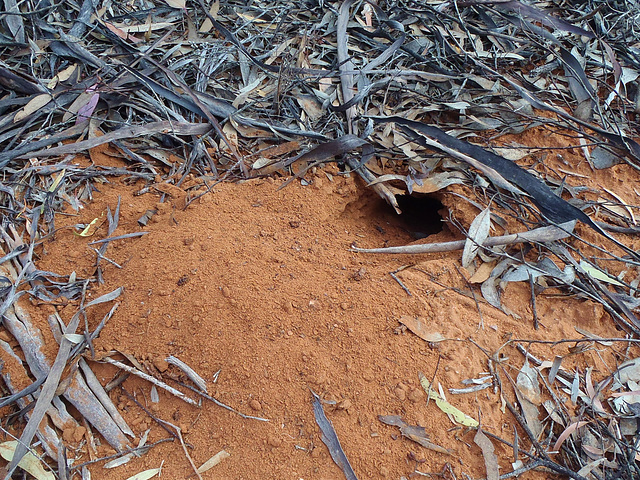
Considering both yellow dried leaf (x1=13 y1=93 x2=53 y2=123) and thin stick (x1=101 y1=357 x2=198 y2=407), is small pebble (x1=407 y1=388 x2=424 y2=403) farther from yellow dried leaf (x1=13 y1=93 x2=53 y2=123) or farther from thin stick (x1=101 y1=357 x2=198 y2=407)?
yellow dried leaf (x1=13 y1=93 x2=53 y2=123)

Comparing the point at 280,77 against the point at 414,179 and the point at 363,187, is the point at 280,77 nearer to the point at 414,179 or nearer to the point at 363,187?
the point at 363,187

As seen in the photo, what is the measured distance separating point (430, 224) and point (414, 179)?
46 cm

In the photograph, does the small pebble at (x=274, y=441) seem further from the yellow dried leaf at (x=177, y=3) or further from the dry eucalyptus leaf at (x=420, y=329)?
the yellow dried leaf at (x=177, y=3)

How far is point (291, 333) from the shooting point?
187cm

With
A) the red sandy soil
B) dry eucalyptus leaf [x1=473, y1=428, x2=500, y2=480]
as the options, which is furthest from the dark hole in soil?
dry eucalyptus leaf [x1=473, y1=428, x2=500, y2=480]

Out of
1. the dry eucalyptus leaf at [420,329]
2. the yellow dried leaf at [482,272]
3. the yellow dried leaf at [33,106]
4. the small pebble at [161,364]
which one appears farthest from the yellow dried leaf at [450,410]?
the yellow dried leaf at [33,106]

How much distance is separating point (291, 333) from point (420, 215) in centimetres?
131

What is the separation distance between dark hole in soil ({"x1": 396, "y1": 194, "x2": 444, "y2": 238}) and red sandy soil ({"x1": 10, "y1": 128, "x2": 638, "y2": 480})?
17.6 inches

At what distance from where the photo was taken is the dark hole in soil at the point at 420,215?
2766 mm

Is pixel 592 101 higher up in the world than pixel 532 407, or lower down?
higher up

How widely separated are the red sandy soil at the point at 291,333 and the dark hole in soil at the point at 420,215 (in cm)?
45

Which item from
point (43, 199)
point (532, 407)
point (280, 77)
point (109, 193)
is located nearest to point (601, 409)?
point (532, 407)

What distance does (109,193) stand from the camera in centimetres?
238

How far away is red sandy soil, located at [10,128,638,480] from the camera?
170cm
